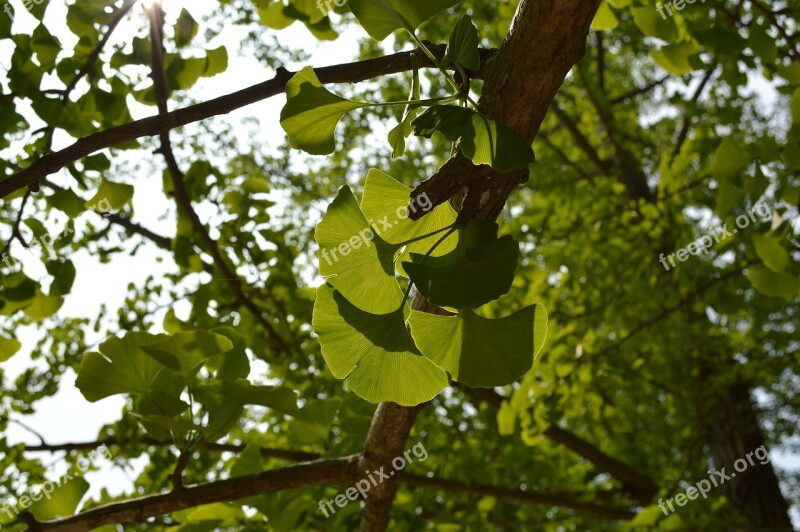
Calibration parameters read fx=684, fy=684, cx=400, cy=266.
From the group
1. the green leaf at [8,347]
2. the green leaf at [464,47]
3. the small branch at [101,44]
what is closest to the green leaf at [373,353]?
the green leaf at [464,47]

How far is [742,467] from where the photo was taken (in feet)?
9.39

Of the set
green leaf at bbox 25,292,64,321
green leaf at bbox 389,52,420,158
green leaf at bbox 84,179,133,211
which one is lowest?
green leaf at bbox 389,52,420,158

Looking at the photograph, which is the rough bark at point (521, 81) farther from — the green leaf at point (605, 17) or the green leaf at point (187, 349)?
the green leaf at point (605, 17)

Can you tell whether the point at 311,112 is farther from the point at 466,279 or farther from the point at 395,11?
the point at 466,279

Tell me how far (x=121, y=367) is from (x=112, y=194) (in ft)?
1.50

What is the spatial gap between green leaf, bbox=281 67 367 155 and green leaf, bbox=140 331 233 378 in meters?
0.33

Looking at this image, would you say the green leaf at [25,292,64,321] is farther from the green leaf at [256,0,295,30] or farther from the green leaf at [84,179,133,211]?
the green leaf at [256,0,295,30]

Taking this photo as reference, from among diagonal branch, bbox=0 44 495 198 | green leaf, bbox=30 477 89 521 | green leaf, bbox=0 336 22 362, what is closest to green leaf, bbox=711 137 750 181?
diagonal branch, bbox=0 44 495 198

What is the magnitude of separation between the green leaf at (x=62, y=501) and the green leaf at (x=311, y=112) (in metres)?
0.70

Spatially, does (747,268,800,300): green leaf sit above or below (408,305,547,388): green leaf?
above

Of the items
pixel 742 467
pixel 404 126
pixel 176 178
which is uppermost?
pixel 176 178

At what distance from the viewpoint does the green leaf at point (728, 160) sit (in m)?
1.27

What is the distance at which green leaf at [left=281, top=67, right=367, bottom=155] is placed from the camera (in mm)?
672

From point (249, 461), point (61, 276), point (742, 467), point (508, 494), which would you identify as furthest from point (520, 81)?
point (742, 467)
